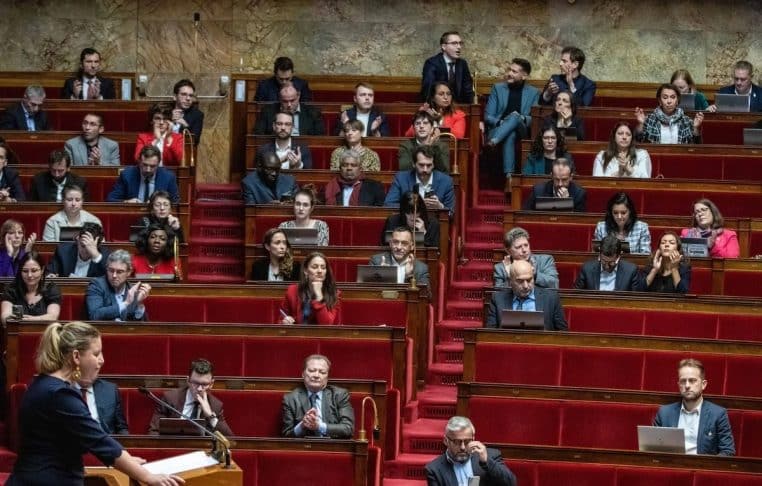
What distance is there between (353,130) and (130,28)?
1710 mm

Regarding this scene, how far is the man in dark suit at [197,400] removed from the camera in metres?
4.82

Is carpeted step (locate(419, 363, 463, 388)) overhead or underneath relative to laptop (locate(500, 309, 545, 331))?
underneath

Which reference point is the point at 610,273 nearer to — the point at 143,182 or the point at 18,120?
the point at 143,182

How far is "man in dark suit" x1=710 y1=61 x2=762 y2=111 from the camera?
7.32m

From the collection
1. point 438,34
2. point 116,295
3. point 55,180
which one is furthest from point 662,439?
point 438,34

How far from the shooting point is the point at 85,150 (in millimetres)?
6887

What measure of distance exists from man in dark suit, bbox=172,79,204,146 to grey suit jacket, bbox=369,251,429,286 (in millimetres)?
1566

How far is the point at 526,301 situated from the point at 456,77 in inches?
85.0

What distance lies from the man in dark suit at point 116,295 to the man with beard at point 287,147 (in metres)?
1.37

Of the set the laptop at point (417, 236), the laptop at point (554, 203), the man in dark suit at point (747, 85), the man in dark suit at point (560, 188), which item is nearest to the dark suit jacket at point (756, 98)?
the man in dark suit at point (747, 85)

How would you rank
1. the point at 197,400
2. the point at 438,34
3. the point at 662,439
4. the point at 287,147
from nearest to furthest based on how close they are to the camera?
1. the point at 662,439
2. the point at 197,400
3. the point at 287,147
4. the point at 438,34

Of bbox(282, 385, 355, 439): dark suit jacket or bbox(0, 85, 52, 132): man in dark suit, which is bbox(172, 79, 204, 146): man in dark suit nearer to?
bbox(0, 85, 52, 132): man in dark suit

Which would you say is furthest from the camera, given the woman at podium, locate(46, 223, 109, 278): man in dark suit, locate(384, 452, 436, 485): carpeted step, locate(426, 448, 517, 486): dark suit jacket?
locate(46, 223, 109, 278): man in dark suit

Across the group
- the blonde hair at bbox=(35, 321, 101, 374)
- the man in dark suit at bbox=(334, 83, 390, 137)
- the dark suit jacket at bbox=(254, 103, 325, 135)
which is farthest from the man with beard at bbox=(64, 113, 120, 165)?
the blonde hair at bbox=(35, 321, 101, 374)
